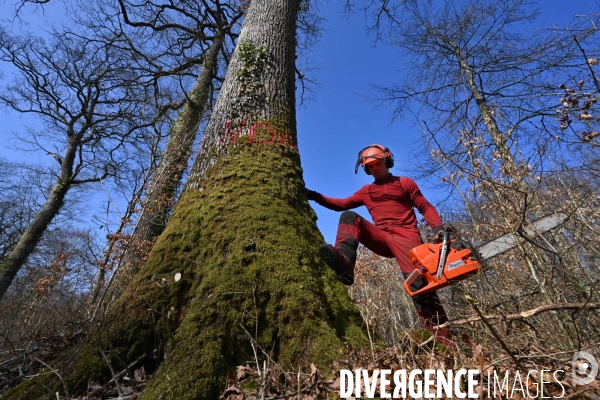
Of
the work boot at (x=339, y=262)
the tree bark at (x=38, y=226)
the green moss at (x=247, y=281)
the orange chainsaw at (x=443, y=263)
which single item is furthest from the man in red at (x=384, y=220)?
the tree bark at (x=38, y=226)

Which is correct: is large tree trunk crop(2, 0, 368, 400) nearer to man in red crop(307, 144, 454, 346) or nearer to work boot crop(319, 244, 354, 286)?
work boot crop(319, 244, 354, 286)

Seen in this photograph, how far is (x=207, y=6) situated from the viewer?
28.1 feet

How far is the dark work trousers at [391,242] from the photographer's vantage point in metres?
2.54

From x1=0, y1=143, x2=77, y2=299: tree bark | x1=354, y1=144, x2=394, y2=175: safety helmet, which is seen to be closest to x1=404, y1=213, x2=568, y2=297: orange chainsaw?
x1=354, y1=144, x2=394, y2=175: safety helmet

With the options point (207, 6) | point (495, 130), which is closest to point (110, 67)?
point (207, 6)

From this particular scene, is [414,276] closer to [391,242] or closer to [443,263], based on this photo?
[443,263]

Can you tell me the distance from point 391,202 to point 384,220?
21 cm

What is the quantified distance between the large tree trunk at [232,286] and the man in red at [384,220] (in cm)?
34

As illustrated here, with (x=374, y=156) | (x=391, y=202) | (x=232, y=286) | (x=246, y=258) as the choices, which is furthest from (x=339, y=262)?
(x=374, y=156)

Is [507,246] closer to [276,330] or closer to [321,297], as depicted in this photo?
[321,297]

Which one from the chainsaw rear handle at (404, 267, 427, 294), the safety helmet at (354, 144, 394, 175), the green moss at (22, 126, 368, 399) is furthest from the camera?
the safety helmet at (354, 144, 394, 175)

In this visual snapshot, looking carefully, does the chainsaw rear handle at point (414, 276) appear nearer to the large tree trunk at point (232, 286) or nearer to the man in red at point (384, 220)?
the man in red at point (384, 220)

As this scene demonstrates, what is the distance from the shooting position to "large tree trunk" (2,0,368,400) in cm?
150

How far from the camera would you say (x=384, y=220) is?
3133 millimetres
